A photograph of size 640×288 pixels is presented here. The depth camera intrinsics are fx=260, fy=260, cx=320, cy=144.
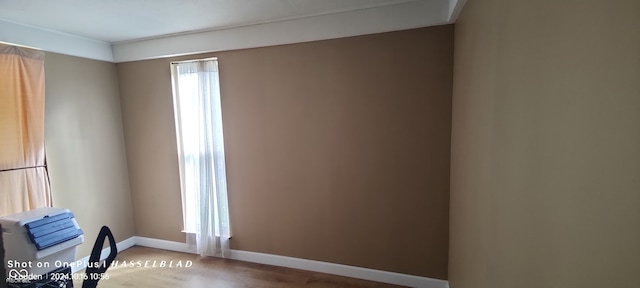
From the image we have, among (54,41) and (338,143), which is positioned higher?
(54,41)

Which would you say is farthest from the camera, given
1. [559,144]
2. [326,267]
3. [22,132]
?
[326,267]

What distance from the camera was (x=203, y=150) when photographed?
113 inches

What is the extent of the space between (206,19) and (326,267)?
8.67 feet

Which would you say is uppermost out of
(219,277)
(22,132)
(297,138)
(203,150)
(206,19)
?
(206,19)

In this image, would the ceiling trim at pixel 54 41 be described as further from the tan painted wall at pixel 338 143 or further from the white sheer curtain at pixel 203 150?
the white sheer curtain at pixel 203 150

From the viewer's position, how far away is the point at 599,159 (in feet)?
1.63

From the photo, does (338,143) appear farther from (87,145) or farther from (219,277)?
(87,145)

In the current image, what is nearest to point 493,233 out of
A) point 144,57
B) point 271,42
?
point 271,42

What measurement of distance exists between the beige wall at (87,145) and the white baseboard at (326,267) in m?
0.68

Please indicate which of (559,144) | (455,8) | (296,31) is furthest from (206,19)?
(559,144)

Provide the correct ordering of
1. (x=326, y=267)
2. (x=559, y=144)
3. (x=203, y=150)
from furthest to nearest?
(x=203, y=150) < (x=326, y=267) < (x=559, y=144)

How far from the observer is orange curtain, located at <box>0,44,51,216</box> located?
2191 mm

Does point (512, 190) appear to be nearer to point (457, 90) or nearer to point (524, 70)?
point (524, 70)

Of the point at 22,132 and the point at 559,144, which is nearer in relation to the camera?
the point at 559,144
